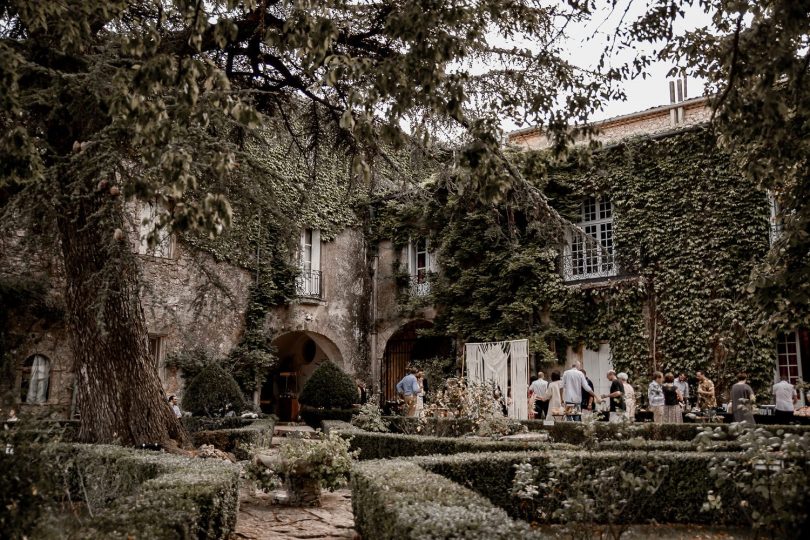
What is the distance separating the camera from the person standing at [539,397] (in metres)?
14.5

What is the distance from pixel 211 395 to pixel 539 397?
662 centimetres

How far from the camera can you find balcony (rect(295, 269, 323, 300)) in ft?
60.1

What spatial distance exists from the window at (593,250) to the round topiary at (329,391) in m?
5.93

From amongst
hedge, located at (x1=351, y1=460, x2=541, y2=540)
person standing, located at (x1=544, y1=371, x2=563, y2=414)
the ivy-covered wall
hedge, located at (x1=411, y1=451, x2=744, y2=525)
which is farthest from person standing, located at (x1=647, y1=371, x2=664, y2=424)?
hedge, located at (x1=351, y1=460, x2=541, y2=540)

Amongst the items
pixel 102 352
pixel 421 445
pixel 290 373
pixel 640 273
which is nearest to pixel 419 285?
pixel 290 373

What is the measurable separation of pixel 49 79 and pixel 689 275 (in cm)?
1282

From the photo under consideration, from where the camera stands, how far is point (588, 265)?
55.8ft

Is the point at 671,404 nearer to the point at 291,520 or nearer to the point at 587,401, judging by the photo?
the point at 587,401

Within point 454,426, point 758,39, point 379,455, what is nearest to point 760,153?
point 758,39

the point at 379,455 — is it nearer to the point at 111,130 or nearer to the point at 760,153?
the point at 111,130

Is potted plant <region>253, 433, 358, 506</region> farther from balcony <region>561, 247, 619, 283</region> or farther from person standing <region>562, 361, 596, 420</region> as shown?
balcony <region>561, 247, 619, 283</region>

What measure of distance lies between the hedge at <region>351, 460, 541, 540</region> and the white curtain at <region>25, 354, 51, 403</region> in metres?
9.75

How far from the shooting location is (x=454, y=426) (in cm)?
1162

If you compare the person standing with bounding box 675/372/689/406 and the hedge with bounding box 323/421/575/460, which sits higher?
the person standing with bounding box 675/372/689/406
